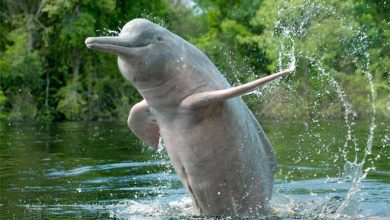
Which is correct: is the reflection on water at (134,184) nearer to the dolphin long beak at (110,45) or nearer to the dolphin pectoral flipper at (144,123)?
the dolphin pectoral flipper at (144,123)

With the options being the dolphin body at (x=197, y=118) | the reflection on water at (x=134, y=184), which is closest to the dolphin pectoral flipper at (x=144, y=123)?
the dolphin body at (x=197, y=118)

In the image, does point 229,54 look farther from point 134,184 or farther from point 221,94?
point 221,94

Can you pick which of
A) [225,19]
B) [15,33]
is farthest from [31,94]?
[225,19]

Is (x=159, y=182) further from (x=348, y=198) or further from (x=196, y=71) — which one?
(x=196, y=71)

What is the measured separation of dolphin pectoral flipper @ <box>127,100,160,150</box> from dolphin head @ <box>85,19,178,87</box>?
2.05ft

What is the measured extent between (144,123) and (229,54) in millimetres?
38186

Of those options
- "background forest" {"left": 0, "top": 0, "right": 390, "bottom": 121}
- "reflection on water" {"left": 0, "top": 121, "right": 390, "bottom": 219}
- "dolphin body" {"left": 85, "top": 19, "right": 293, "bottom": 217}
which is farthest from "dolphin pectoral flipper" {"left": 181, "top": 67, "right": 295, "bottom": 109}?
"background forest" {"left": 0, "top": 0, "right": 390, "bottom": 121}

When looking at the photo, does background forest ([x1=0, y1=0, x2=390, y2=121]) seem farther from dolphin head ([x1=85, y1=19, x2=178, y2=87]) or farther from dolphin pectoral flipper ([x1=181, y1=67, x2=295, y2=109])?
dolphin pectoral flipper ([x1=181, y1=67, x2=295, y2=109])

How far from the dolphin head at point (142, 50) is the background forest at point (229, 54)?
26.7 m

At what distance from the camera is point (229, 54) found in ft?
152

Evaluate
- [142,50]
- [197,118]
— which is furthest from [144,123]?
[142,50]

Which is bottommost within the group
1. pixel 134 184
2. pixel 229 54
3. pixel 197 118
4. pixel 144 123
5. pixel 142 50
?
pixel 134 184

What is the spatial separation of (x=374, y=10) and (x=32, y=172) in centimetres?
3274

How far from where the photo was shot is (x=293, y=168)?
1372 cm
